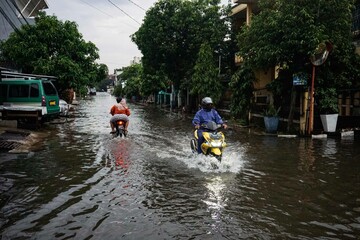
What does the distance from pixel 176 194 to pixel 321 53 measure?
422 inches

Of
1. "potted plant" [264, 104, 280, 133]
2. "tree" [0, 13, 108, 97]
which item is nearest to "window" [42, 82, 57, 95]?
"tree" [0, 13, 108, 97]

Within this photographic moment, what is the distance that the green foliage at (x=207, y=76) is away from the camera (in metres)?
26.9

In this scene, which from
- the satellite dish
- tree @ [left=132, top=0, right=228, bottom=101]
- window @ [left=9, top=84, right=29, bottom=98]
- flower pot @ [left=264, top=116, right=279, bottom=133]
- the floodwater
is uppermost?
tree @ [left=132, top=0, right=228, bottom=101]

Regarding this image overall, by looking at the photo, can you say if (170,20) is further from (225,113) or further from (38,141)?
(38,141)

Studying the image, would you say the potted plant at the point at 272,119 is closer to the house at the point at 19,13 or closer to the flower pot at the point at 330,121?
the flower pot at the point at 330,121

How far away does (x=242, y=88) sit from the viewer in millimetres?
18422

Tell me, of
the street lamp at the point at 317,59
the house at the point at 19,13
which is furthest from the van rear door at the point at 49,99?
the house at the point at 19,13

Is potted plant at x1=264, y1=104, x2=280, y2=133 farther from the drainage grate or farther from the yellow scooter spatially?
the drainage grate

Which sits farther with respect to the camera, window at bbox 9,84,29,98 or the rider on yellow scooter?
window at bbox 9,84,29,98

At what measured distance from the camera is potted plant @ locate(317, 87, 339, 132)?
15047 mm

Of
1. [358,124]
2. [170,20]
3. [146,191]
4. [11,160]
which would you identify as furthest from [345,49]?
[170,20]

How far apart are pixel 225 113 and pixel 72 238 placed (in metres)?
24.6

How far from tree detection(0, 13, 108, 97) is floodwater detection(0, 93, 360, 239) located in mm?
12946

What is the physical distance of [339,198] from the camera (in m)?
6.22
